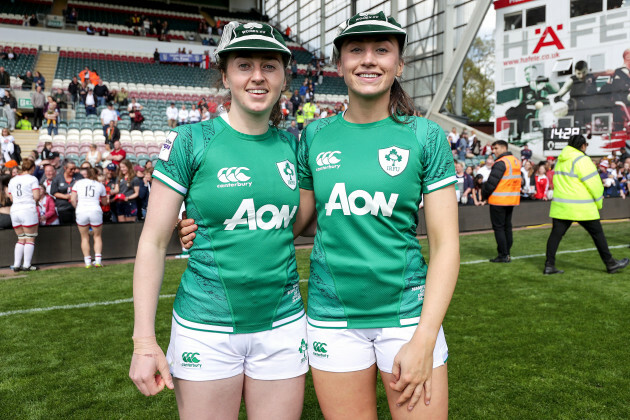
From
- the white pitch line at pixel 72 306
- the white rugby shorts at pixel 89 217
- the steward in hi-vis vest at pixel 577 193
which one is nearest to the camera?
the white pitch line at pixel 72 306

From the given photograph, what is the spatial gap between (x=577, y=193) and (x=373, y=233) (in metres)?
6.05

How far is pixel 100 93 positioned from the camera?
1855cm

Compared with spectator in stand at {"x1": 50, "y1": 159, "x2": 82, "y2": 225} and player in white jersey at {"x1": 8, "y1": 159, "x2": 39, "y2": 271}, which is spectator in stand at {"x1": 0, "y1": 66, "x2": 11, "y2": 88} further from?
player in white jersey at {"x1": 8, "y1": 159, "x2": 39, "y2": 271}

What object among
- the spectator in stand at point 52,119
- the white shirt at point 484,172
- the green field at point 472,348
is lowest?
the green field at point 472,348

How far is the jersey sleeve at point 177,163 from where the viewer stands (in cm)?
169

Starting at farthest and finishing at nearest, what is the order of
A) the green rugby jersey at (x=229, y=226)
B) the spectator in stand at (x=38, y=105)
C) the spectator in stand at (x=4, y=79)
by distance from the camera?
the spectator in stand at (x=4, y=79), the spectator in stand at (x=38, y=105), the green rugby jersey at (x=229, y=226)

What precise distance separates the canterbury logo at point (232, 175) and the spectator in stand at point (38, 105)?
18.3 metres

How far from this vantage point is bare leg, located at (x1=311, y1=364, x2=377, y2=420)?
67.9 inches

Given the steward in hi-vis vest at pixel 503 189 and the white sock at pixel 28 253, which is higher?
the steward in hi-vis vest at pixel 503 189

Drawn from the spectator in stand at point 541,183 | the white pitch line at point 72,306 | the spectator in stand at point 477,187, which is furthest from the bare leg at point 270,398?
the spectator in stand at point 541,183

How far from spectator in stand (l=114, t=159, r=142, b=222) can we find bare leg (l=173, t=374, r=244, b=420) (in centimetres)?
858

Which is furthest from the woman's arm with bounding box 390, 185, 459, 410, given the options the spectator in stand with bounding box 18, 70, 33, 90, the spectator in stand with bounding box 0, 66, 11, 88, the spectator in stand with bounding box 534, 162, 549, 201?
the spectator in stand with bounding box 18, 70, 33, 90

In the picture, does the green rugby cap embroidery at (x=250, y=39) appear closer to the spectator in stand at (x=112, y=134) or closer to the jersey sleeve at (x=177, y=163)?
the jersey sleeve at (x=177, y=163)

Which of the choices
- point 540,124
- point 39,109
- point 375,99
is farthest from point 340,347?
point 540,124
